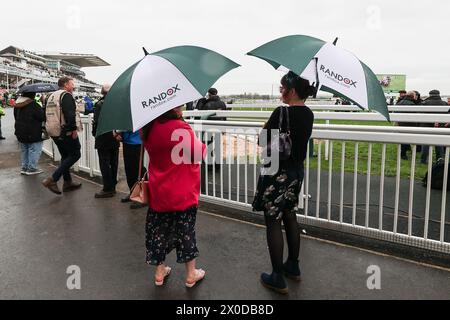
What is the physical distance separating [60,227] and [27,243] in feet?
1.66

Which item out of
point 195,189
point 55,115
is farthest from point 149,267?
point 55,115

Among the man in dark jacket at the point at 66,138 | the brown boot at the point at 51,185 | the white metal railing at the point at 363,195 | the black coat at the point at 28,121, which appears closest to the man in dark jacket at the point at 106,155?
the man in dark jacket at the point at 66,138

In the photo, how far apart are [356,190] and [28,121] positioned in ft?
21.0

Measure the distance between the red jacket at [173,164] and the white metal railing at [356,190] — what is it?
178 centimetres

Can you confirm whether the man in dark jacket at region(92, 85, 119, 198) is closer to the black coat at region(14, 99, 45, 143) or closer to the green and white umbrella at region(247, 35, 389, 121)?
the black coat at region(14, 99, 45, 143)

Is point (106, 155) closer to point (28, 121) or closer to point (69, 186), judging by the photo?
point (69, 186)

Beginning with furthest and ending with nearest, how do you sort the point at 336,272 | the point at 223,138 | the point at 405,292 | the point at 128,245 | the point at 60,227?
the point at 223,138 → the point at 60,227 → the point at 128,245 → the point at 336,272 → the point at 405,292

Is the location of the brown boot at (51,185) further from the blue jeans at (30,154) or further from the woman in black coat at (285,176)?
the woman in black coat at (285,176)

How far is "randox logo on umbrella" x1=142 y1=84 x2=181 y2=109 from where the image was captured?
248 centimetres

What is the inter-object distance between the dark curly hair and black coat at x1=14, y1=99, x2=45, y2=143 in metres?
6.29

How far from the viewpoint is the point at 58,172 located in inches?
236

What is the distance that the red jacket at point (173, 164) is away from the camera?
2799 millimetres
